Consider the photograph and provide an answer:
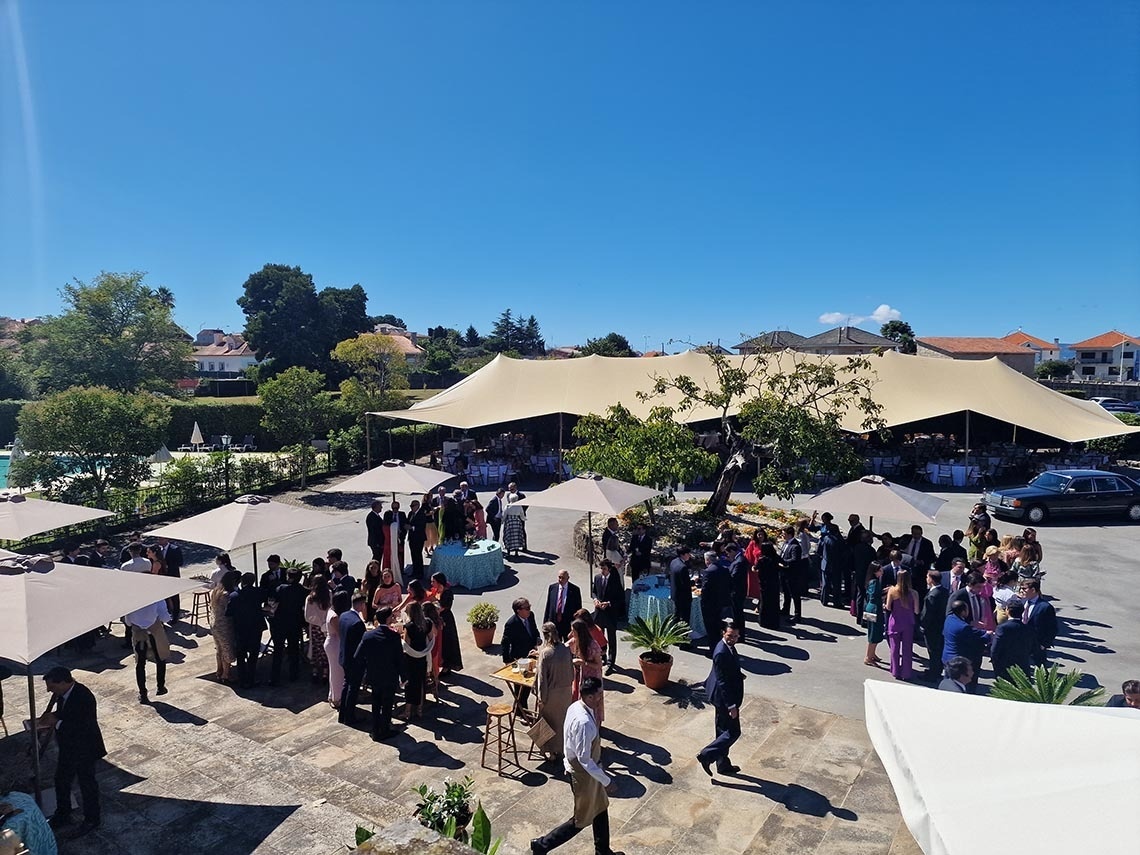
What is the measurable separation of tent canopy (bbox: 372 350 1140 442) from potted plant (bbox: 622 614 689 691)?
46.9 feet

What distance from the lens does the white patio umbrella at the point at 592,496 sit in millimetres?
10810

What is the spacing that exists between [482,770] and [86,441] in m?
13.8

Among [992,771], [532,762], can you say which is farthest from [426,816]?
[992,771]

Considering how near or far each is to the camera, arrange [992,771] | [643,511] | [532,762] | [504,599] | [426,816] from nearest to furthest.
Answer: [992,771] < [426,816] < [532,762] < [504,599] < [643,511]

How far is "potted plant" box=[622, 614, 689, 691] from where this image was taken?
834 centimetres

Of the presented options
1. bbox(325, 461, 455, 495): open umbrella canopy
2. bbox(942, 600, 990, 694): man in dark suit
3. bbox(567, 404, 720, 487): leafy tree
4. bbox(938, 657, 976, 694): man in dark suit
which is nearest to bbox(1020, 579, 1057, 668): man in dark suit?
bbox(942, 600, 990, 694): man in dark suit

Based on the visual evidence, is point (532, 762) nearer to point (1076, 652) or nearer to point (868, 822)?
point (868, 822)

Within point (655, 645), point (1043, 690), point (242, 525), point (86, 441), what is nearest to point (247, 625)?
point (242, 525)

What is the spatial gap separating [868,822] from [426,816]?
3636 mm

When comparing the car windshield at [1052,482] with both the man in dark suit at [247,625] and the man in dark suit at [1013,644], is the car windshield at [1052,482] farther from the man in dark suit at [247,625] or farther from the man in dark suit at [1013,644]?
the man in dark suit at [247,625]

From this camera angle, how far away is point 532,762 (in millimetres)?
6730

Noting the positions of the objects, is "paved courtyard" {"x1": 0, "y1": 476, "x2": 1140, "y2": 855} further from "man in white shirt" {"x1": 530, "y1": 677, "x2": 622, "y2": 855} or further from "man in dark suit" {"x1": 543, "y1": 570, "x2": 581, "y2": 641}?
"man in dark suit" {"x1": 543, "y1": 570, "x2": 581, "y2": 641}

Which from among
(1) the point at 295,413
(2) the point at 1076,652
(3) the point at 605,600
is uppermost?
(1) the point at 295,413

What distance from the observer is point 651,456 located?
1388 cm
